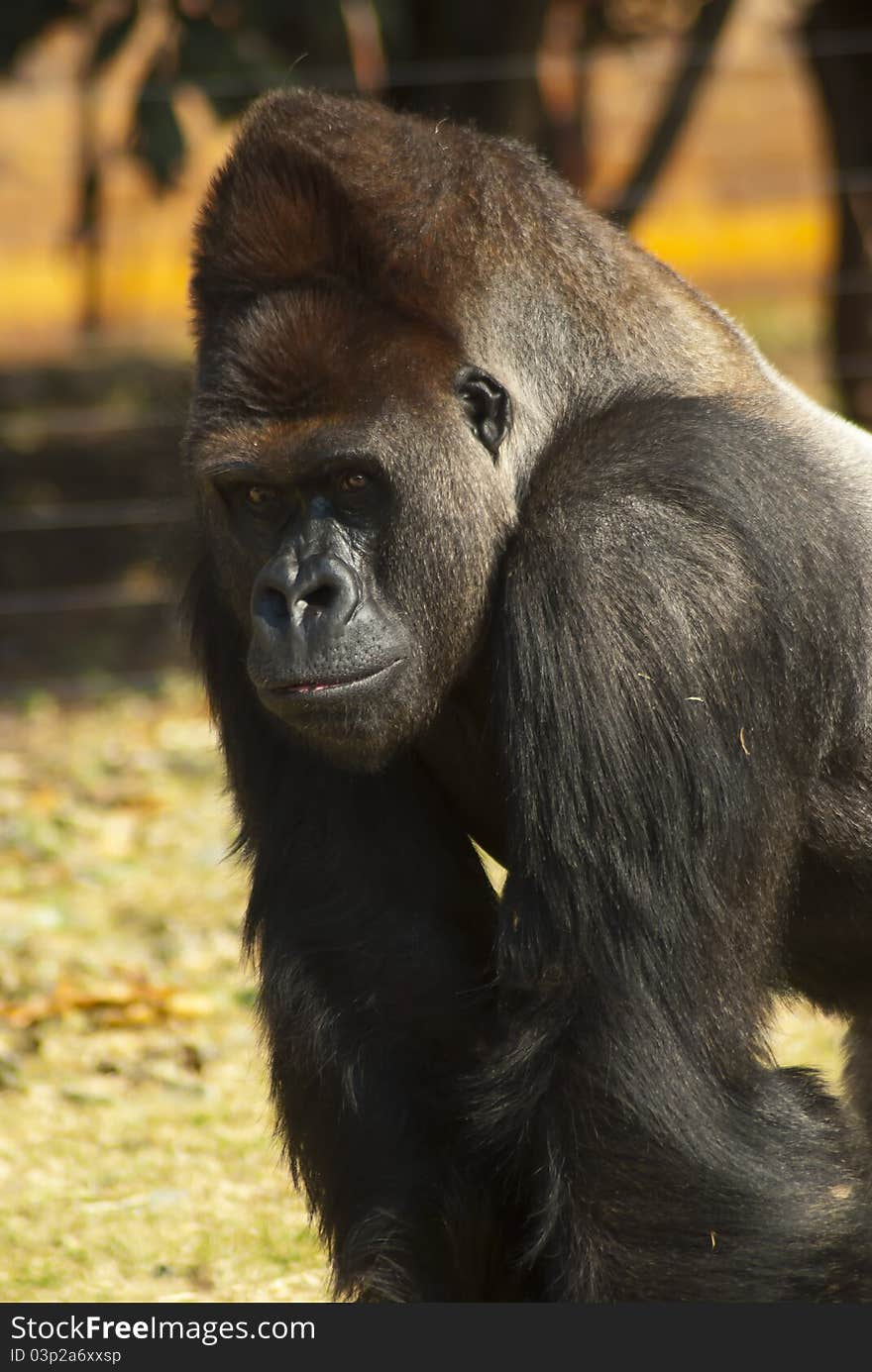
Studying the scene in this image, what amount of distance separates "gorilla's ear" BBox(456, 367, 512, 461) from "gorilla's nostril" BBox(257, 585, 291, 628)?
483 millimetres

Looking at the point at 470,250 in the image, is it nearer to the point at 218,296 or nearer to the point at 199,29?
the point at 218,296

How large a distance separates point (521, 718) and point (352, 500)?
0.54 metres

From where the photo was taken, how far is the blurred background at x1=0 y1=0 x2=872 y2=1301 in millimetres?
4320

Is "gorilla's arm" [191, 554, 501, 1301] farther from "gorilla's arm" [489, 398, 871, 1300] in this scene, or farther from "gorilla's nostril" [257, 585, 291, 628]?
"gorilla's nostril" [257, 585, 291, 628]

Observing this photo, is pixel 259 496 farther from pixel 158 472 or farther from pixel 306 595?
pixel 158 472

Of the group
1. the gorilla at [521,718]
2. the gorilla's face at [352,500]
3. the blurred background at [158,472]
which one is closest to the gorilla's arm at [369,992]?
the gorilla at [521,718]

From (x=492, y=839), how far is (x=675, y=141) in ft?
21.5

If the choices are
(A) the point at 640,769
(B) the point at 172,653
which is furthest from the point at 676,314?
(B) the point at 172,653

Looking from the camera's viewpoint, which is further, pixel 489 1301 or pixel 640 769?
pixel 489 1301

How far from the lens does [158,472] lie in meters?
10.4

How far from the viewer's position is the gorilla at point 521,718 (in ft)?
9.74

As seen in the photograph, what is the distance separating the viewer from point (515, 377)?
3.39m

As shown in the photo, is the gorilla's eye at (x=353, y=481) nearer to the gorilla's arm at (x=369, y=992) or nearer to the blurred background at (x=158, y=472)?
the gorilla's arm at (x=369, y=992)

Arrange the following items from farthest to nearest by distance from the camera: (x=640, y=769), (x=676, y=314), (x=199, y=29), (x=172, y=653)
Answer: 1. (x=172, y=653)
2. (x=199, y=29)
3. (x=676, y=314)
4. (x=640, y=769)
